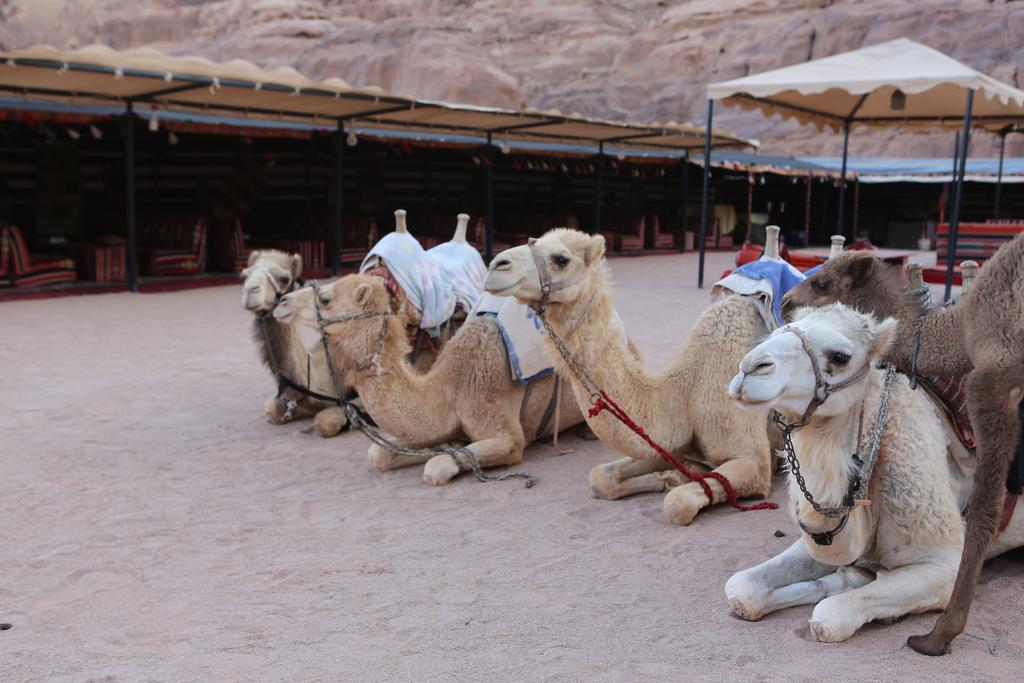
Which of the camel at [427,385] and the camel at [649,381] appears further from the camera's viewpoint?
the camel at [427,385]

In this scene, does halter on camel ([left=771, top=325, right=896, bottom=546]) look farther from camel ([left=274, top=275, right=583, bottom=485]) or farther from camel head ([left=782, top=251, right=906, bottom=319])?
camel ([left=274, top=275, right=583, bottom=485])

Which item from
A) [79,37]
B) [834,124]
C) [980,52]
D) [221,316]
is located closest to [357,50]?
[79,37]

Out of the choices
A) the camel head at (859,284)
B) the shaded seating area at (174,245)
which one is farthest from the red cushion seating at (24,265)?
the camel head at (859,284)

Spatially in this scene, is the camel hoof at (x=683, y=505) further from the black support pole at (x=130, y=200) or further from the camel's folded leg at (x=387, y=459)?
the black support pole at (x=130, y=200)

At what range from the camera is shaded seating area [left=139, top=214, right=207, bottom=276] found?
1502 centimetres

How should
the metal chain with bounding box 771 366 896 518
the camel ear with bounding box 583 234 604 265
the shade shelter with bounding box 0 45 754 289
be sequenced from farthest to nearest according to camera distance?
1. the shade shelter with bounding box 0 45 754 289
2. the camel ear with bounding box 583 234 604 265
3. the metal chain with bounding box 771 366 896 518

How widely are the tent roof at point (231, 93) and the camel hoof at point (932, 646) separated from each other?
10.5 metres

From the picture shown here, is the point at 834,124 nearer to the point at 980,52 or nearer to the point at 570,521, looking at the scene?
the point at 570,521

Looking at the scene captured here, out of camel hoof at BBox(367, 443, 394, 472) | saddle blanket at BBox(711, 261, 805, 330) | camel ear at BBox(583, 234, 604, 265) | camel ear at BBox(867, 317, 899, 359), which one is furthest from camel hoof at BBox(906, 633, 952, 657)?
camel hoof at BBox(367, 443, 394, 472)

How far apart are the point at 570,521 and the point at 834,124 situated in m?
15.0

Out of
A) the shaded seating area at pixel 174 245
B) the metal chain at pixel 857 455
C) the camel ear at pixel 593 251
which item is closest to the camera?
the metal chain at pixel 857 455

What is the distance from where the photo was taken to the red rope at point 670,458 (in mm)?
4406

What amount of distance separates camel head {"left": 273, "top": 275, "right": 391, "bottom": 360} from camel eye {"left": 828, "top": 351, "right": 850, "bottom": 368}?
9.41 feet

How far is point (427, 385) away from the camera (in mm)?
5312
